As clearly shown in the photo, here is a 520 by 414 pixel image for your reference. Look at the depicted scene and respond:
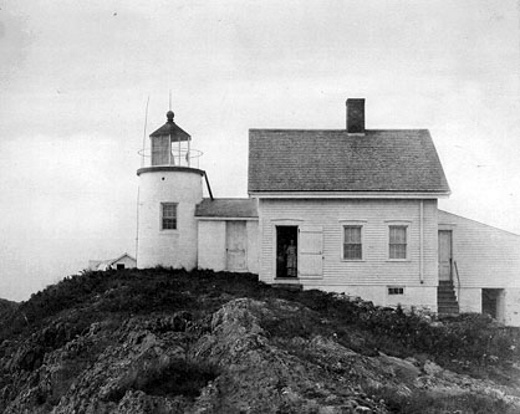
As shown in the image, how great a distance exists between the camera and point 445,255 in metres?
25.5

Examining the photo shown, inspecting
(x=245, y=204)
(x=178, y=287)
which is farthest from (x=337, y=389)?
(x=245, y=204)

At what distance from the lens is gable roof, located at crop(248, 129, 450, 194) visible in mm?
23594

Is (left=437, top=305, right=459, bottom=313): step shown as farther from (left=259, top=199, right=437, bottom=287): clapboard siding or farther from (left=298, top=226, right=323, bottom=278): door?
(left=298, top=226, right=323, bottom=278): door

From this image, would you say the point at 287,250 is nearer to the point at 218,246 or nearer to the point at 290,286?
the point at 290,286

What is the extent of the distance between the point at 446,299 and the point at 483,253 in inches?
91.2

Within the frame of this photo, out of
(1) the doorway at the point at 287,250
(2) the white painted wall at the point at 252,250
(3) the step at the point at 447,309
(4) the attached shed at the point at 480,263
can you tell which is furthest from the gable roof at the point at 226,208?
(3) the step at the point at 447,309

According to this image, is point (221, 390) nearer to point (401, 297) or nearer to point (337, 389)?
point (337, 389)

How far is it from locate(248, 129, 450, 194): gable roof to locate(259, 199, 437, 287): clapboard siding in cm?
54

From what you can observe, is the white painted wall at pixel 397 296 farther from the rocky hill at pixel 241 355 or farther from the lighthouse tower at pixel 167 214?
the lighthouse tower at pixel 167 214

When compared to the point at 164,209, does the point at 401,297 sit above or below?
below

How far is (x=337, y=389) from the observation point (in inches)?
551

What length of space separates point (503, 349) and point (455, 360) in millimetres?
2232

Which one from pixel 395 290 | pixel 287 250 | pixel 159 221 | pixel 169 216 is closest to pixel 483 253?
pixel 395 290

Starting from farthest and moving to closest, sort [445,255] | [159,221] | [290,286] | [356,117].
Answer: [159,221] < [356,117] < [445,255] < [290,286]
